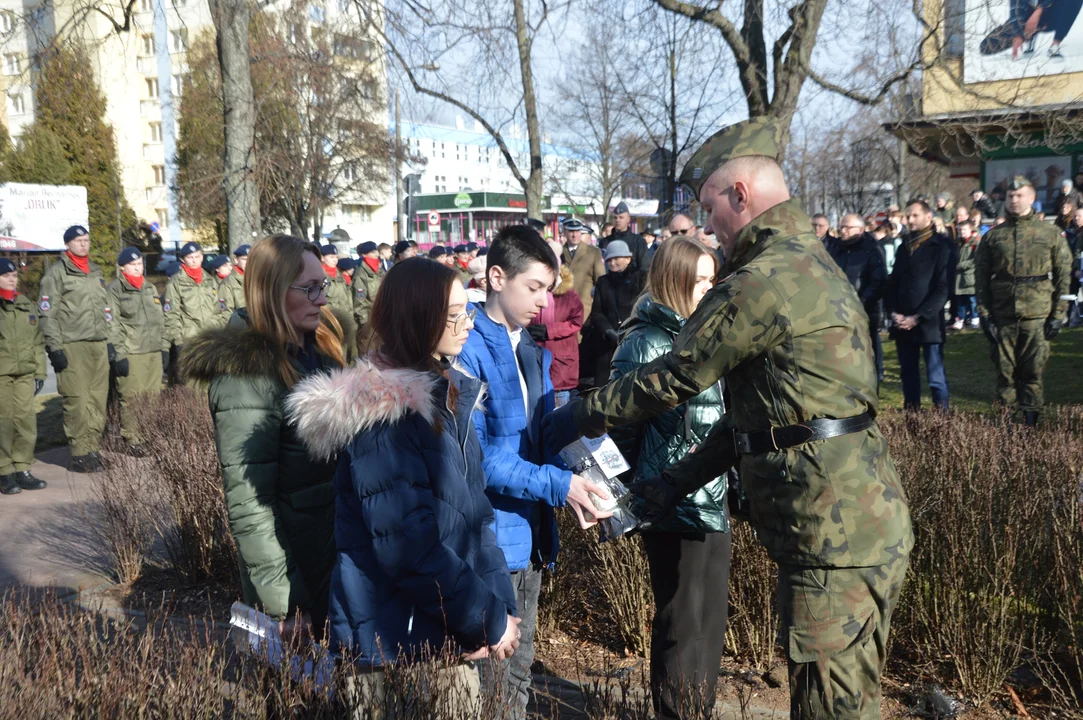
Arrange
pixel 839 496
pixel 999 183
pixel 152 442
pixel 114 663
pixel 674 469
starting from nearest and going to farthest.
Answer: pixel 114 663 → pixel 839 496 → pixel 674 469 → pixel 152 442 → pixel 999 183

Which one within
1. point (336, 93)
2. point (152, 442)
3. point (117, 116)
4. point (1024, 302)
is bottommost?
point (152, 442)

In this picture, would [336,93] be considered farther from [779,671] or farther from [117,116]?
[117,116]

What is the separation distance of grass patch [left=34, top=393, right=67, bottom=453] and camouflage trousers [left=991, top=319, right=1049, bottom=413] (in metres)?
9.14

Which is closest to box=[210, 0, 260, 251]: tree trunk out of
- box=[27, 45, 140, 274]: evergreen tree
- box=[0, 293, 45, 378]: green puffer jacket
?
box=[0, 293, 45, 378]: green puffer jacket

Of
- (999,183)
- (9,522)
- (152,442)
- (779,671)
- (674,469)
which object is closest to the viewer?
(674,469)

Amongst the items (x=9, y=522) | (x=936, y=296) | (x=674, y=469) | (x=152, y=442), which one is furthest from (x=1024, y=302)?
(x=9, y=522)

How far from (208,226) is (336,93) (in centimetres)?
1745

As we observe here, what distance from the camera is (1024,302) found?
26.9 feet

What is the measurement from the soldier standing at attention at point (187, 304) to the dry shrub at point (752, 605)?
837 centimetres

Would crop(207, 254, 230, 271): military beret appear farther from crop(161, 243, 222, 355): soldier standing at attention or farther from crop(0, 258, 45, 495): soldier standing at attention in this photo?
crop(0, 258, 45, 495): soldier standing at attention

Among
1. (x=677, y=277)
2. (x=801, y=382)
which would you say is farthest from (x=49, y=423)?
(x=801, y=382)

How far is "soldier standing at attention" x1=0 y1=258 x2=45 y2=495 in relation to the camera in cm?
803

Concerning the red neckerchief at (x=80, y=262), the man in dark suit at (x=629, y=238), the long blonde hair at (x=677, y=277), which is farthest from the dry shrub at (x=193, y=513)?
the man in dark suit at (x=629, y=238)

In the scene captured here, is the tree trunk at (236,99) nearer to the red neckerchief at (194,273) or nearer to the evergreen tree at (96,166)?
the red neckerchief at (194,273)
